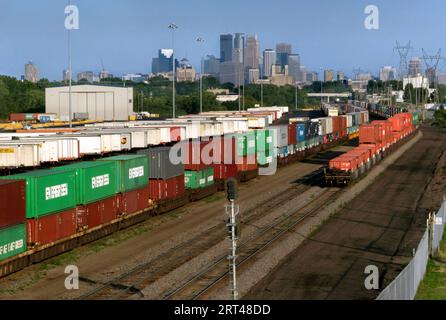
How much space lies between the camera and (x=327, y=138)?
99500mm

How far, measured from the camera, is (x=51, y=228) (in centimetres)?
3212

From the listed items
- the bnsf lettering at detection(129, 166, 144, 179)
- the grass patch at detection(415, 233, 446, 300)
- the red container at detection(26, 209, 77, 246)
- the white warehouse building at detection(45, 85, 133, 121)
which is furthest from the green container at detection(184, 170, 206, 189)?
the white warehouse building at detection(45, 85, 133, 121)

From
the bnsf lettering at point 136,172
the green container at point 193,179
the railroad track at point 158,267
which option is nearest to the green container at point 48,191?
the railroad track at point 158,267

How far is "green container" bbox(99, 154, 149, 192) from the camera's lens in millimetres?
38531

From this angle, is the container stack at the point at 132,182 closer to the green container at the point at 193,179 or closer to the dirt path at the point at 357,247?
the green container at the point at 193,179

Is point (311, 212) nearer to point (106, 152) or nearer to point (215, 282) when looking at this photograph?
point (106, 152)

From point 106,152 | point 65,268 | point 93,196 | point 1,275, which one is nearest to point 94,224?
point 93,196

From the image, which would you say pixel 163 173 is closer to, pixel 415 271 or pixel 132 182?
pixel 132 182

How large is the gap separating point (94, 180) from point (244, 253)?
8247 mm

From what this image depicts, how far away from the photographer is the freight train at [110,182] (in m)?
30.3

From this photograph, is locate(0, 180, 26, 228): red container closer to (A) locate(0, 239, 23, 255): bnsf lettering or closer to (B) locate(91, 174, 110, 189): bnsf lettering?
(A) locate(0, 239, 23, 255): bnsf lettering

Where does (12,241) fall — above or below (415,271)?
above

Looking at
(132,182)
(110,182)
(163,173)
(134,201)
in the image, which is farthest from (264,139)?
(110,182)

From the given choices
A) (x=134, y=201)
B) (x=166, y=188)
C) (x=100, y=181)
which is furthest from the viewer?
(x=166, y=188)
